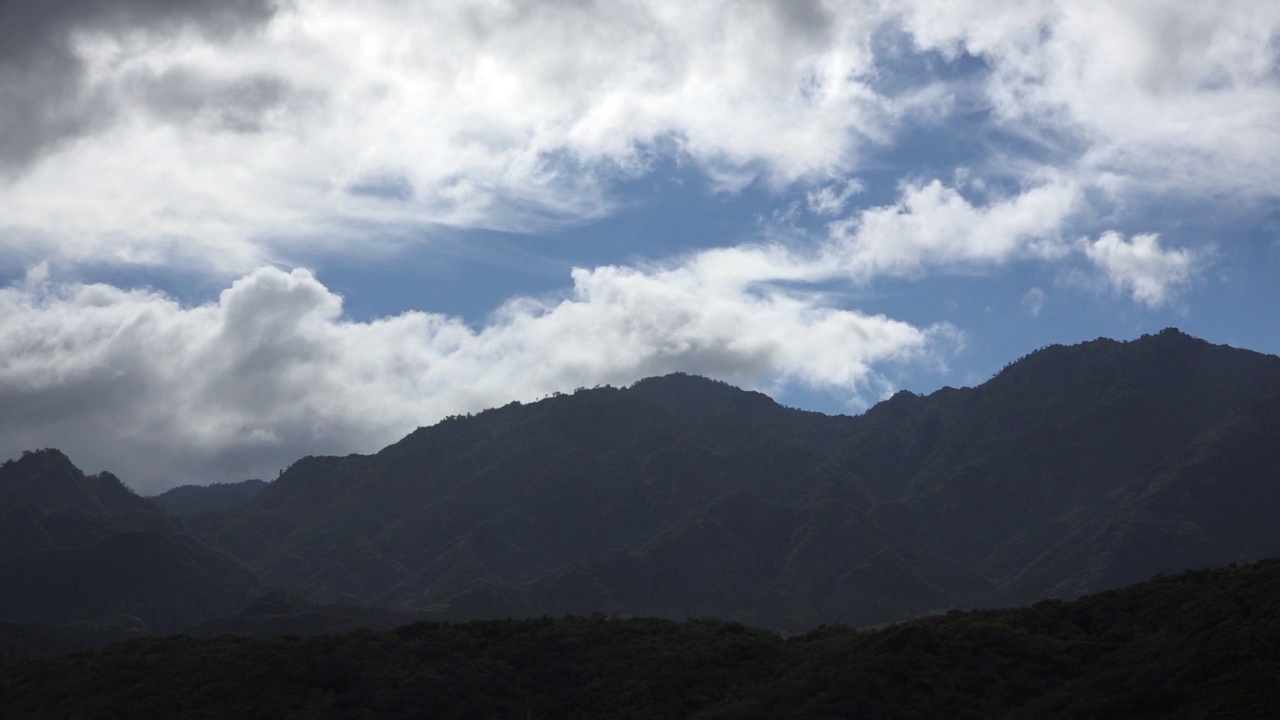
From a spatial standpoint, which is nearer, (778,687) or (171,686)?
(778,687)

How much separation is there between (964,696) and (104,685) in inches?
2217

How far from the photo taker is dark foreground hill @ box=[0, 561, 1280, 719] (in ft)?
198

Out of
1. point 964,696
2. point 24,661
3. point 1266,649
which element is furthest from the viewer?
point 24,661

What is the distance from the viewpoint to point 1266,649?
55.8 metres

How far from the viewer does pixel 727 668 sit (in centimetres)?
8100

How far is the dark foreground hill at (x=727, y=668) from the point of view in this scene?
60219 millimetres

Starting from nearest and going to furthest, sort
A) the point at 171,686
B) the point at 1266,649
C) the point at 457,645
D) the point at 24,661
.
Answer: the point at 1266,649, the point at 171,686, the point at 457,645, the point at 24,661

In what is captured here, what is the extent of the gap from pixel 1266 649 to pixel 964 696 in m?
16.0

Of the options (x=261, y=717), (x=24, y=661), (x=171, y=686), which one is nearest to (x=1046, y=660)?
(x=261, y=717)

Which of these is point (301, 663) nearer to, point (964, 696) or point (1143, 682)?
point (964, 696)

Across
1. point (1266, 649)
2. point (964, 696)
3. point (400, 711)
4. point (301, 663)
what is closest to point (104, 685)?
point (301, 663)

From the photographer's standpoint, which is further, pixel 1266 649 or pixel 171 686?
pixel 171 686

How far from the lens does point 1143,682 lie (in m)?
58.4

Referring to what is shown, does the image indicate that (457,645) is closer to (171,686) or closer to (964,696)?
(171,686)
